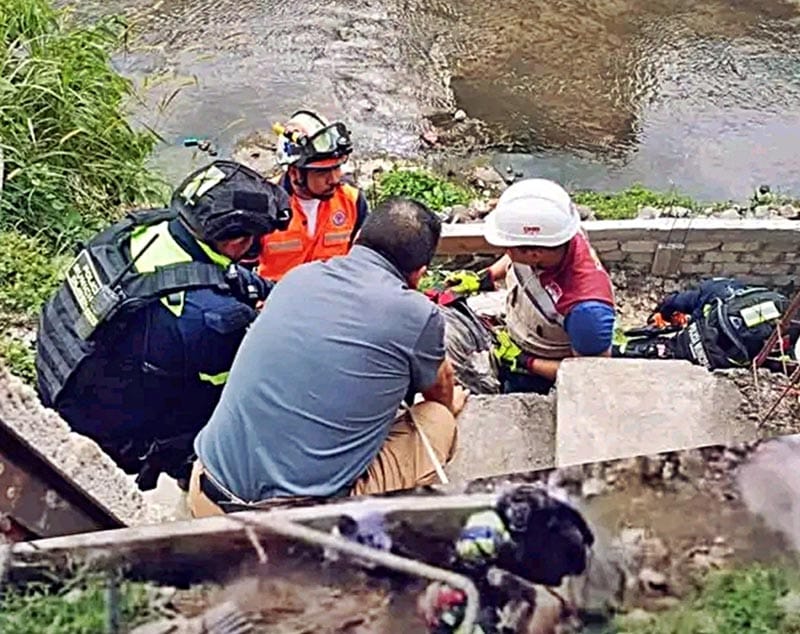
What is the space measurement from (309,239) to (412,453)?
1.77 meters

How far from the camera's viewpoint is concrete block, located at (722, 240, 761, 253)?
6.54m

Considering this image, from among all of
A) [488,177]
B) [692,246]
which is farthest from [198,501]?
[488,177]

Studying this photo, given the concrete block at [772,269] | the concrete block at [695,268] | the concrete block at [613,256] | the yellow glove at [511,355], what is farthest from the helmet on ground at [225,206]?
the concrete block at [772,269]

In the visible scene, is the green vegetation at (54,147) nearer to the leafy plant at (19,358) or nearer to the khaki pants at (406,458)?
the leafy plant at (19,358)

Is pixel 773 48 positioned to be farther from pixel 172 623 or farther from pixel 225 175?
pixel 172 623

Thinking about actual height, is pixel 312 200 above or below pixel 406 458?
above

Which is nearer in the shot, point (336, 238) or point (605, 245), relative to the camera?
point (336, 238)

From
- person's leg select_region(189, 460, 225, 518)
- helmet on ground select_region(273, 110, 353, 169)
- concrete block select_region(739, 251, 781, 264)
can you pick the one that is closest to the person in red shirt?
helmet on ground select_region(273, 110, 353, 169)

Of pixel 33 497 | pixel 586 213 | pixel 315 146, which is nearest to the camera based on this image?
pixel 33 497

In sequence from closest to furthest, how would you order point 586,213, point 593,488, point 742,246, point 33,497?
point 593,488
point 33,497
point 742,246
point 586,213

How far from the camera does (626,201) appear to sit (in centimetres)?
744

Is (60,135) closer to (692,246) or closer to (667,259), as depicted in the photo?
(667,259)

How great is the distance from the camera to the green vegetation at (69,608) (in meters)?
1.66

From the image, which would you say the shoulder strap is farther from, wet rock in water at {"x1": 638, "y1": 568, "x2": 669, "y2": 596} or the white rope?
wet rock in water at {"x1": 638, "y1": 568, "x2": 669, "y2": 596}
